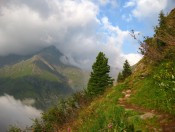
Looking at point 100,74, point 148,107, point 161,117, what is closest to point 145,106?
point 148,107

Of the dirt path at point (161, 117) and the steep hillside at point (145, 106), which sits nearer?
the dirt path at point (161, 117)

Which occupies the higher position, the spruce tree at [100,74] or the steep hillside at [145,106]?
the spruce tree at [100,74]

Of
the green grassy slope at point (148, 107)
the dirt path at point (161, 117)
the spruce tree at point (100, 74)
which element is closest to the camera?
the dirt path at point (161, 117)

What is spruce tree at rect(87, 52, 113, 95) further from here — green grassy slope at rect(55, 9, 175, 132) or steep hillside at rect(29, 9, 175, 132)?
green grassy slope at rect(55, 9, 175, 132)

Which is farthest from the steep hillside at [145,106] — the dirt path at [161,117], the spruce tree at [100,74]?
the spruce tree at [100,74]

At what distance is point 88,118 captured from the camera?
56.2 ft

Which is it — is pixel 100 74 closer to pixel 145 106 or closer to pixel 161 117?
pixel 145 106

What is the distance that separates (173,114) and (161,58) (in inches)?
294

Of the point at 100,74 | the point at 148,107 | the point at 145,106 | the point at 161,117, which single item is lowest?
the point at 161,117

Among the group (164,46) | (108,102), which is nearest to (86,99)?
(108,102)

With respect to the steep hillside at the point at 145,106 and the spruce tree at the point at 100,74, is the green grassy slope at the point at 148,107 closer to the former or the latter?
the steep hillside at the point at 145,106

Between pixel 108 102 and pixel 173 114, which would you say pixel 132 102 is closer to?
pixel 108 102

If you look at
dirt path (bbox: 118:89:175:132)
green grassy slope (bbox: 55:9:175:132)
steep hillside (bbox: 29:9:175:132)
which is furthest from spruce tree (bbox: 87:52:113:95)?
dirt path (bbox: 118:89:175:132)

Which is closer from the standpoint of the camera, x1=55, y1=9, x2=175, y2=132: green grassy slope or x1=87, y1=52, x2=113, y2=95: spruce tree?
x1=55, y1=9, x2=175, y2=132: green grassy slope
